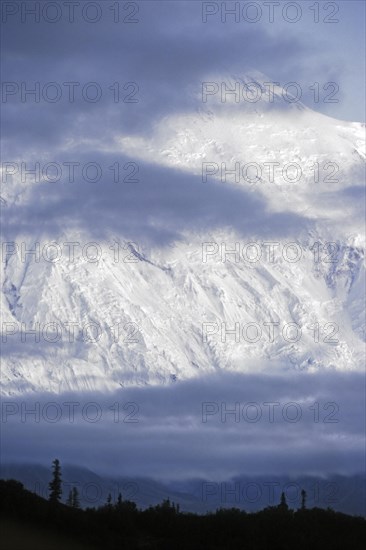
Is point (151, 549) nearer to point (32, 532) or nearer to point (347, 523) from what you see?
point (32, 532)

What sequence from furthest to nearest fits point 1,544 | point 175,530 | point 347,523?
1. point 347,523
2. point 175,530
3. point 1,544

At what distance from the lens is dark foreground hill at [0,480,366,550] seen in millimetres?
68375

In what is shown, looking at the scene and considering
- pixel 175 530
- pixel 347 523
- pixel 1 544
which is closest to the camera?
pixel 1 544

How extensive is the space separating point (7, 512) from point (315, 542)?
575 inches

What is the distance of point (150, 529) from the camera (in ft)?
235

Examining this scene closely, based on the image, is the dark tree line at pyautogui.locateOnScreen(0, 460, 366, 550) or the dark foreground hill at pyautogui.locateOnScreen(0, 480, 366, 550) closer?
the dark foreground hill at pyautogui.locateOnScreen(0, 480, 366, 550)

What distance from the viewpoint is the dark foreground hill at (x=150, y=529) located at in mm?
68375

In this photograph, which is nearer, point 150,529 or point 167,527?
point 150,529

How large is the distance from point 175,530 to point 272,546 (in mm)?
4607

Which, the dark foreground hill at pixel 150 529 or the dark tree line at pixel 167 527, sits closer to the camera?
the dark foreground hill at pixel 150 529

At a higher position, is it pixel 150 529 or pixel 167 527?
pixel 167 527

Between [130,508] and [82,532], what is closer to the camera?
[82,532]

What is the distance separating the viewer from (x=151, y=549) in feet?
224

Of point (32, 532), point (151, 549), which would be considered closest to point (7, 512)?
point (32, 532)
